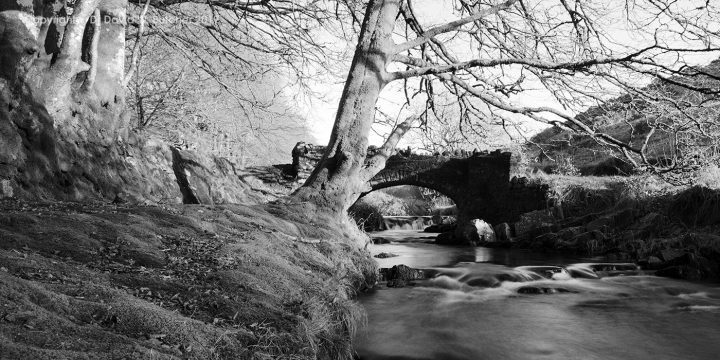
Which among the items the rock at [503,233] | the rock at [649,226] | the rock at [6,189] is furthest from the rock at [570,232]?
the rock at [6,189]

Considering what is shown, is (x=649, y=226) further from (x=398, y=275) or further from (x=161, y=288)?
(x=161, y=288)

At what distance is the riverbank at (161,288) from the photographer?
194 cm

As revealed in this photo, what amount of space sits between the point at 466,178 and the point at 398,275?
1818cm

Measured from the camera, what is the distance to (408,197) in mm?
40812

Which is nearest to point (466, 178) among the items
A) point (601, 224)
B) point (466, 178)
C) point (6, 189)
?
point (466, 178)

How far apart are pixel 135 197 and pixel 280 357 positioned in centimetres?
514

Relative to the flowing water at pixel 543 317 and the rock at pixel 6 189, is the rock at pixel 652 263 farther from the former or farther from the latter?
the rock at pixel 6 189

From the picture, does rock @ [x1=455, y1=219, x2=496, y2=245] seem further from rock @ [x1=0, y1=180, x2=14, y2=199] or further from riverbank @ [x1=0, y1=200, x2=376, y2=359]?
rock @ [x1=0, y1=180, x2=14, y2=199]

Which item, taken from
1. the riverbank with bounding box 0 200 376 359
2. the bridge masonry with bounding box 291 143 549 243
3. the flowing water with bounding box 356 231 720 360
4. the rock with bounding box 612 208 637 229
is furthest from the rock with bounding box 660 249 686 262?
the bridge masonry with bounding box 291 143 549 243

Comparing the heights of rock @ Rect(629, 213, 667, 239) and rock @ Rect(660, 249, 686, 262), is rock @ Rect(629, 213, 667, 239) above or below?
above

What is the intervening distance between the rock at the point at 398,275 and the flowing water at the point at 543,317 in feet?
0.75

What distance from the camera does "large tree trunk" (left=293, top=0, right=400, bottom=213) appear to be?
21.0ft

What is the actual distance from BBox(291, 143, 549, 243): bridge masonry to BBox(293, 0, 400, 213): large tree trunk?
16.5 metres

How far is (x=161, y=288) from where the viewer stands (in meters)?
2.79
